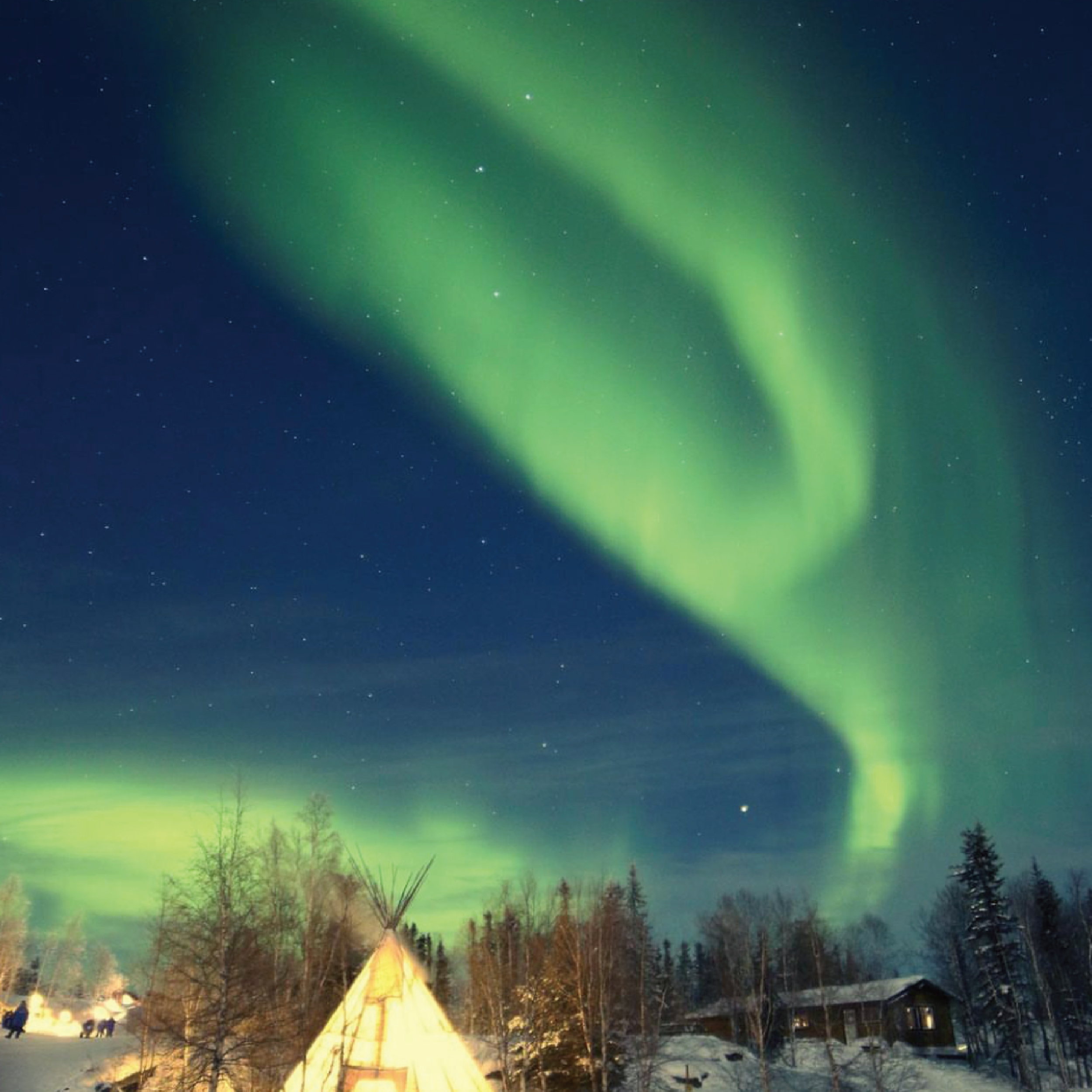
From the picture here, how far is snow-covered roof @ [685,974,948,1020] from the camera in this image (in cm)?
5750

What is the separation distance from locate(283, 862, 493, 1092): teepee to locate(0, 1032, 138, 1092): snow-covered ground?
522 inches

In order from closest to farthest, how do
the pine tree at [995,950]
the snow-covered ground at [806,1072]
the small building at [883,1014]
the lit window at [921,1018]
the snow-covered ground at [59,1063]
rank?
1. the snow-covered ground at [59,1063]
2. the snow-covered ground at [806,1072]
3. the pine tree at [995,950]
4. the small building at [883,1014]
5. the lit window at [921,1018]

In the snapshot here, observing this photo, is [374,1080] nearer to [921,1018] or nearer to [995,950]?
[995,950]

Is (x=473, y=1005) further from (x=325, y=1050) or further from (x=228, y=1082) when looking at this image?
(x=325, y=1050)

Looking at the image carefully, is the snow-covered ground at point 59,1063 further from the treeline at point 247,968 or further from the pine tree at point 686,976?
the pine tree at point 686,976

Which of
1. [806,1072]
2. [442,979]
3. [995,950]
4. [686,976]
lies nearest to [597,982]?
[806,1072]

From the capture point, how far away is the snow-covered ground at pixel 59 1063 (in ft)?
105

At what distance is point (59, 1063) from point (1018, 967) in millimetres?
49840

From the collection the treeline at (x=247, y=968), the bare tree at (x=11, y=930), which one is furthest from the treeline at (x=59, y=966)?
the treeline at (x=247, y=968)

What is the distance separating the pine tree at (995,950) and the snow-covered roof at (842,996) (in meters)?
5.01

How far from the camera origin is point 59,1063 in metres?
36.4

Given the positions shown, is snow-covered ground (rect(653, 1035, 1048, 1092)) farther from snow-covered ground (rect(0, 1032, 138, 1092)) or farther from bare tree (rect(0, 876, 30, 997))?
bare tree (rect(0, 876, 30, 997))

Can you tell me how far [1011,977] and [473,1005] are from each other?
104ft

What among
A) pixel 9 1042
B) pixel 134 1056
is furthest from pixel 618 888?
pixel 9 1042
